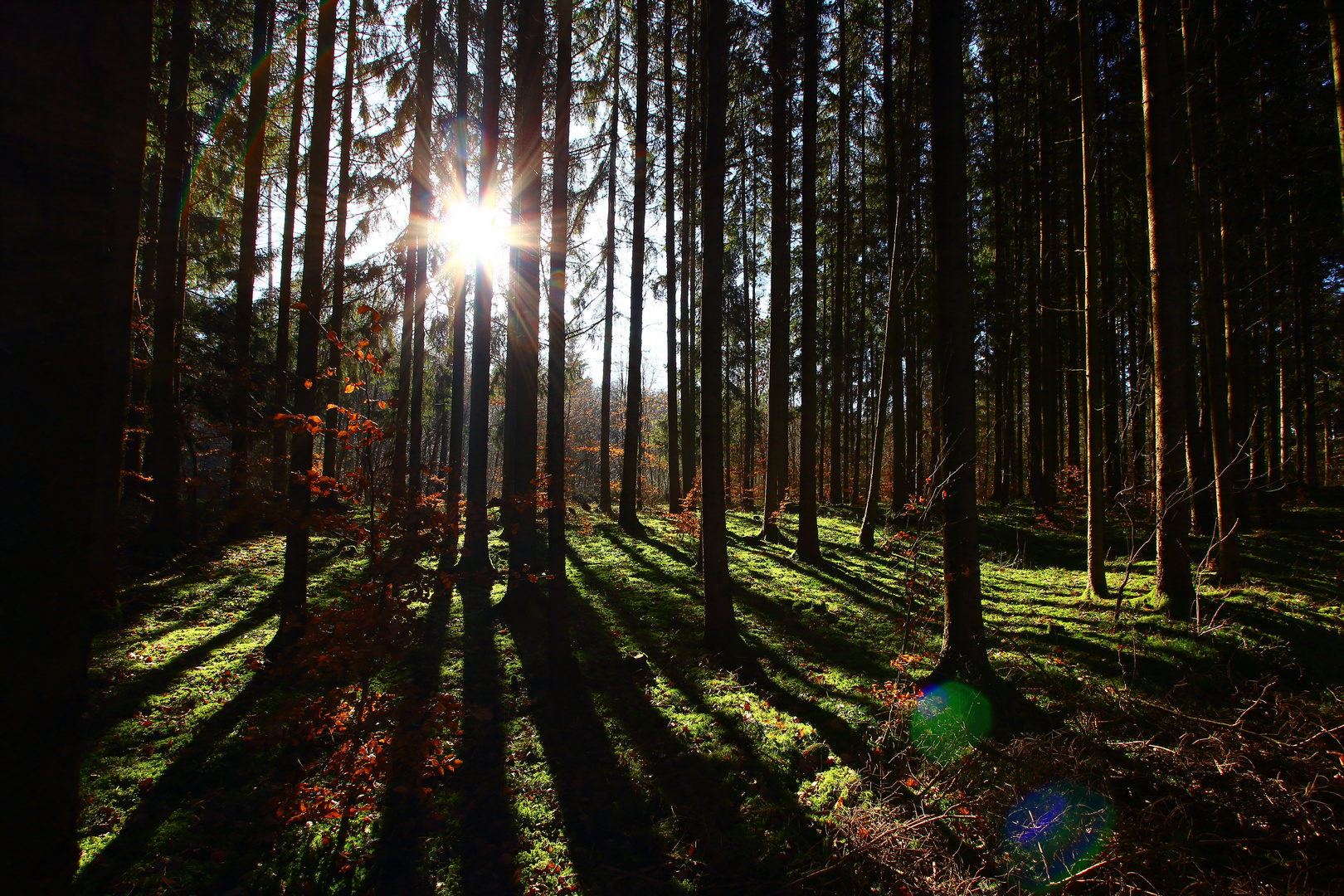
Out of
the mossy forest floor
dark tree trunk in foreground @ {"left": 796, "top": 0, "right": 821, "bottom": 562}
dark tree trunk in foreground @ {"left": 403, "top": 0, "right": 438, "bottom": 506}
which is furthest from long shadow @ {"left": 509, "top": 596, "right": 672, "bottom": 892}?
dark tree trunk in foreground @ {"left": 796, "top": 0, "right": 821, "bottom": 562}

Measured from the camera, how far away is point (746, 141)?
12492 millimetres

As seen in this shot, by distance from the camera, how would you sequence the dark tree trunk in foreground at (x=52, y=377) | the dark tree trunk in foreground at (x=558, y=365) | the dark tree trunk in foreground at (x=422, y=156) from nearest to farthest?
the dark tree trunk in foreground at (x=52, y=377) → the dark tree trunk in foreground at (x=558, y=365) → the dark tree trunk in foreground at (x=422, y=156)

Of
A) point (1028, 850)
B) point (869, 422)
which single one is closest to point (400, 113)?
point (1028, 850)

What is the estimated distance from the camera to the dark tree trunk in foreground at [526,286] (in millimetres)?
Answer: 7008

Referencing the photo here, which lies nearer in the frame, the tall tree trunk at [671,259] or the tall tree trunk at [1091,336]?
the tall tree trunk at [1091,336]

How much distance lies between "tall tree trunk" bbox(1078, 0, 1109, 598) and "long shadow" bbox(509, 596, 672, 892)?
23.8 feet

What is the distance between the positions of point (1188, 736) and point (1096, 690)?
1.21 meters

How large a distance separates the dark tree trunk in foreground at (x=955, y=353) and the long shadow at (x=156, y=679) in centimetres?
673

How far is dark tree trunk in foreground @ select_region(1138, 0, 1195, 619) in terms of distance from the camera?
6.31 m

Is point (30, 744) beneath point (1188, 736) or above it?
above

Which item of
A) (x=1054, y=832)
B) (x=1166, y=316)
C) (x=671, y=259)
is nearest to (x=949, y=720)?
(x=1054, y=832)

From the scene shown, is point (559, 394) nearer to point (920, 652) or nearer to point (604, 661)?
point (604, 661)

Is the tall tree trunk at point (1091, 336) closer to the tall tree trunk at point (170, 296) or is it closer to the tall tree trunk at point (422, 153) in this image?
the tall tree trunk at point (422, 153)

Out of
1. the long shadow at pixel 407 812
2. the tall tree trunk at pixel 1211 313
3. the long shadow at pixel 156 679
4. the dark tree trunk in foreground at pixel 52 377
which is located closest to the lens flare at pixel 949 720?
the long shadow at pixel 407 812
